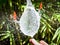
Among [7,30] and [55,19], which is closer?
[7,30]

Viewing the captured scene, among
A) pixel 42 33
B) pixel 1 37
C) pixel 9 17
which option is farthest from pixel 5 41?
pixel 42 33

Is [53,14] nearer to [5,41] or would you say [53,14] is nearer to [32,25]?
[5,41]

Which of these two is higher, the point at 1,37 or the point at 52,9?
Answer: the point at 52,9

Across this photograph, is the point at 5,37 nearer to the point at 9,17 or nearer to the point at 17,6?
the point at 9,17

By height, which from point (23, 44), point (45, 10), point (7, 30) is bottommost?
point (23, 44)

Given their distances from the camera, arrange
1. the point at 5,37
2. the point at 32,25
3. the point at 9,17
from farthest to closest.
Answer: the point at 9,17
the point at 5,37
the point at 32,25

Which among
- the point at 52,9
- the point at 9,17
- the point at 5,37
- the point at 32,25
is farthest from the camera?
the point at 52,9
